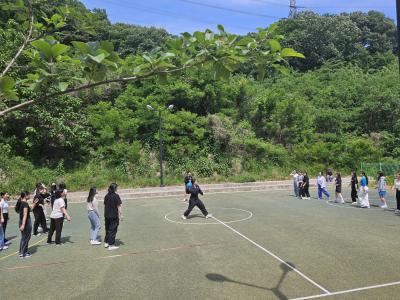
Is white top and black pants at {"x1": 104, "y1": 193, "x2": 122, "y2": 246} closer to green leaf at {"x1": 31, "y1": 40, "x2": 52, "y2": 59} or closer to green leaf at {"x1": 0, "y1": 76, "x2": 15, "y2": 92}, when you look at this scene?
green leaf at {"x1": 0, "y1": 76, "x2": 15, "y2": 92}

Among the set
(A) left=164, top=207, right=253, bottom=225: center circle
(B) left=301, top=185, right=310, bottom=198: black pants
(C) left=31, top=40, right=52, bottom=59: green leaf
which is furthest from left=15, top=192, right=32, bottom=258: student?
(B) left=301, top=185, right=310, bottom=198: black pants

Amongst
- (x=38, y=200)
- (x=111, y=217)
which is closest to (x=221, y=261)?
(x=111, y=217)

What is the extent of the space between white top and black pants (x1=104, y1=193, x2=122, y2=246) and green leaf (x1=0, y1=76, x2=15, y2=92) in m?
7.77

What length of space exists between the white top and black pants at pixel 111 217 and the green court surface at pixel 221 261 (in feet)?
1.21

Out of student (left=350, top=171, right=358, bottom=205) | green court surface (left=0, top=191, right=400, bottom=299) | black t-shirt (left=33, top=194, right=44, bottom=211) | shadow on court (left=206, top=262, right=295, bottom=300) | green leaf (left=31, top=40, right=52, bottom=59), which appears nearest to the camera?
green leaf (left=31, top=40, right=52, bottom=59)

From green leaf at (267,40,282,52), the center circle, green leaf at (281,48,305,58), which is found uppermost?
green leaf at (267,40,282,52)

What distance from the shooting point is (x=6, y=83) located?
6.47ft

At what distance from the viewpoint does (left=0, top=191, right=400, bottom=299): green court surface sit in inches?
240

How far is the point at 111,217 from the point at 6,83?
7.84 meters

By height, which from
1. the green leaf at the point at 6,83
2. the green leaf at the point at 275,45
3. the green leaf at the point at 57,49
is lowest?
the green leaf at the point at 6,83

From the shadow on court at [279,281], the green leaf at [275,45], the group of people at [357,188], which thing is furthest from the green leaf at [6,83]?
the group of people at [357,188]

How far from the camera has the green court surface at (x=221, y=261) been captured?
6.11 m

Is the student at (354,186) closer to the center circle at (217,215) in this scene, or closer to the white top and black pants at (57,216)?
the center circle at (217,215)

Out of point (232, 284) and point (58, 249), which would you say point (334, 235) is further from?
point (58, 249)
